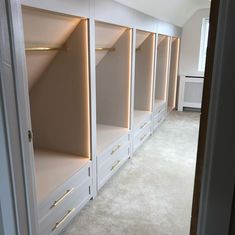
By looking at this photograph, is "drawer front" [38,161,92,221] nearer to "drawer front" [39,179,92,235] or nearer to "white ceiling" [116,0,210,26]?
"drawer front" [39,179,92,235]

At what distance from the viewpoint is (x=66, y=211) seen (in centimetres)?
192

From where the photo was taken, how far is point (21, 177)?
1235 mm

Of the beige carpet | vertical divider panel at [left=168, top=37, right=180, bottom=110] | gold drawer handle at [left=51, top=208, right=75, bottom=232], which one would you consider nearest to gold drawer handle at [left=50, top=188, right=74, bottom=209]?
gold drawer handle at [left=51, top=208, right=75, bottom=232]

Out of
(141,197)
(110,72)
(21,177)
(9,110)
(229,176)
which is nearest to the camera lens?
(229,176)

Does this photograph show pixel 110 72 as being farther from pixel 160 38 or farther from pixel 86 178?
pixel 160 38

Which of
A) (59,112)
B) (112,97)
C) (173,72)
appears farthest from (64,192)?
(173,72)

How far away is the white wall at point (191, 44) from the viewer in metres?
5.14

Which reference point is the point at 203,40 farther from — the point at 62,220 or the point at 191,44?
the point at 62,220

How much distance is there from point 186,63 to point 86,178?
407cm

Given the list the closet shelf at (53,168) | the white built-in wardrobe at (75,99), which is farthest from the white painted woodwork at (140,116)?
the closet shelf at (53,168)

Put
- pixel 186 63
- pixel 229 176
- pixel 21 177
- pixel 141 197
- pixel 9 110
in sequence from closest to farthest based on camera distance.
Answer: pixel 229 176, pixel 9 110, pixel 21 177, pixel 141 197, pixel 186 63

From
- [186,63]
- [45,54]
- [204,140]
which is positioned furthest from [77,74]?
[186,63]

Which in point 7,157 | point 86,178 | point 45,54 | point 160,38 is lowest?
point 86,178

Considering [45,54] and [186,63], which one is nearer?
[45,54]
